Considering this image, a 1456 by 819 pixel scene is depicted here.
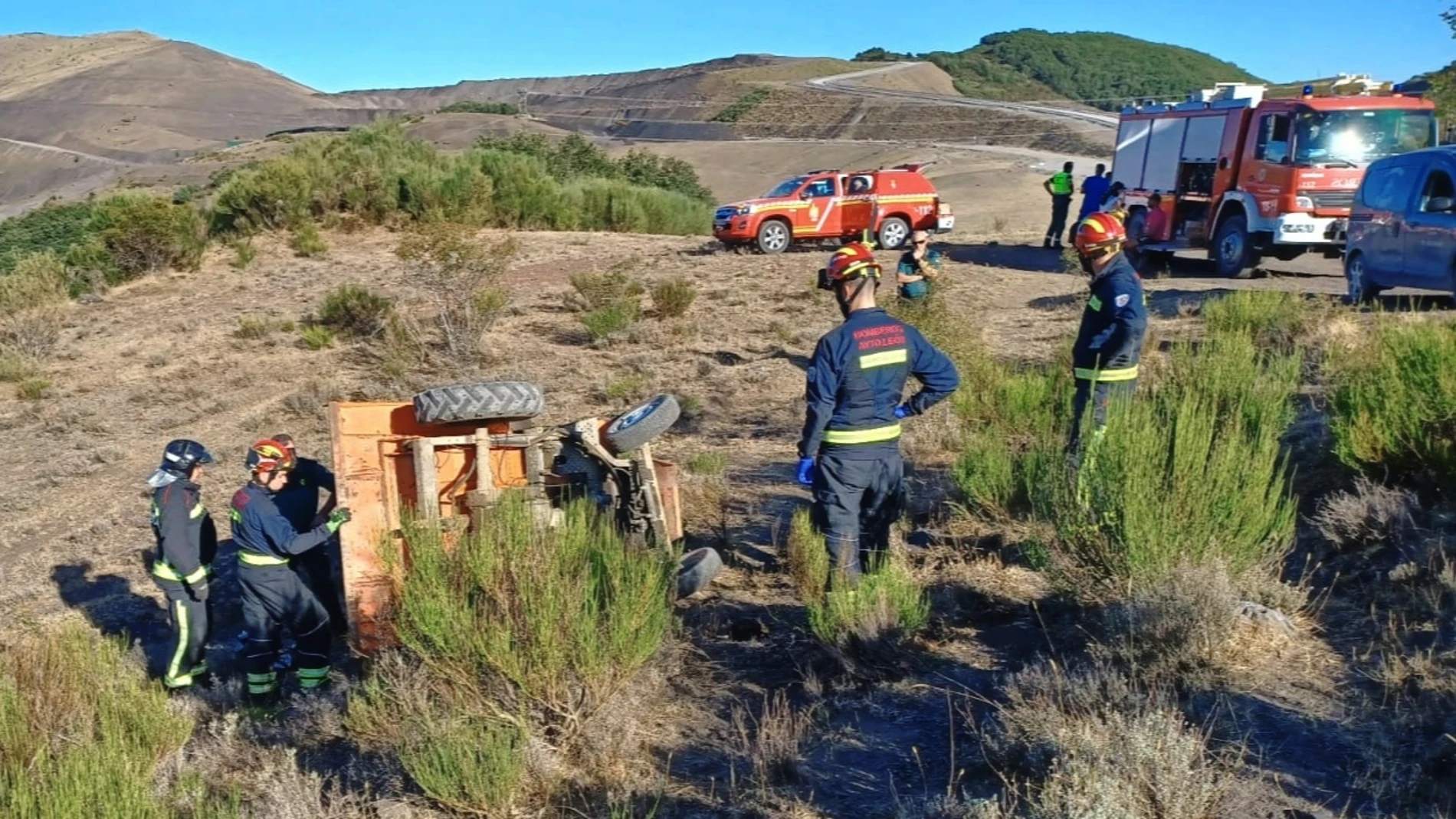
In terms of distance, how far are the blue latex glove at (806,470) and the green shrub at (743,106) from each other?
70.6 metres

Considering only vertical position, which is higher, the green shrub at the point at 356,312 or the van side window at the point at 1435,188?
the van side window at the point at 1435,188

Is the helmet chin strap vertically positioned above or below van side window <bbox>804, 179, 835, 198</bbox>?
above

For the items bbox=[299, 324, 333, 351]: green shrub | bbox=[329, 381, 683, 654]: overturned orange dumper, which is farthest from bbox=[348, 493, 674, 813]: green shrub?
bbox=[299, 324, 333, 351]: green shrub

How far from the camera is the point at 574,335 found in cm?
1521

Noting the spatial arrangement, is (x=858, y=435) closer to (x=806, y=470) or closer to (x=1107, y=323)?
(x=806, y=470)

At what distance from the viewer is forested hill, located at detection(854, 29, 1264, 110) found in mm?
86688

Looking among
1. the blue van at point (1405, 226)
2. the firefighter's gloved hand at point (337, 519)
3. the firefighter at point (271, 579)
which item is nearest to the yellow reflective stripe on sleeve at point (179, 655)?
the firefighter at point (271, 579)

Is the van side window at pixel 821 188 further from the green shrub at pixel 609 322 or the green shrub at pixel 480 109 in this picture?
the green shrub at pixel 480 109

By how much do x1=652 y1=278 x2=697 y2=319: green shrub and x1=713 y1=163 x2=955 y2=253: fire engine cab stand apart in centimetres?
621

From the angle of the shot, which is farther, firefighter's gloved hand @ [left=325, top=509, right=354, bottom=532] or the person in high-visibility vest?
the person in high-visibility vest

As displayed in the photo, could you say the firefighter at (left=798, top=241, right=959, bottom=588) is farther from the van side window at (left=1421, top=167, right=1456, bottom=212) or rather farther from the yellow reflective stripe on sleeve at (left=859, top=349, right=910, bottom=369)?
the van side window at (left=1421, top=167, right=1456, bottom=212)

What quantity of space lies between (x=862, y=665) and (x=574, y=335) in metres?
10.6

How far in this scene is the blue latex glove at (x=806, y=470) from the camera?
545 cm

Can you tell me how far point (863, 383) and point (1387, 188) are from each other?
32.8 feet
